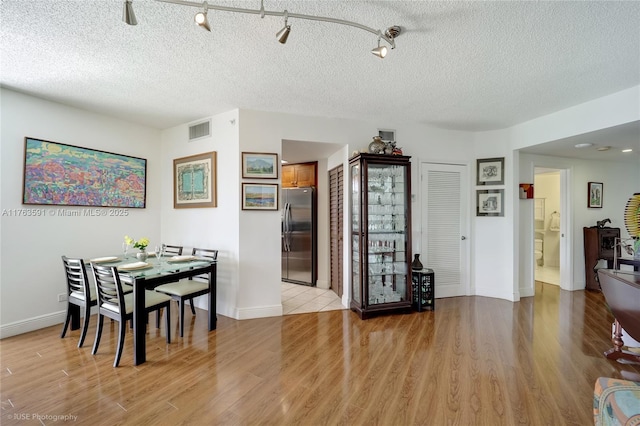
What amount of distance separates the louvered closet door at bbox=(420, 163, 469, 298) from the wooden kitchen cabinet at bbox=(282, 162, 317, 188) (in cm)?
191

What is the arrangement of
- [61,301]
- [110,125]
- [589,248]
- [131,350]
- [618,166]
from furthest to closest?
[618,166], [589,248], [110,125], [61,301], [131,350]

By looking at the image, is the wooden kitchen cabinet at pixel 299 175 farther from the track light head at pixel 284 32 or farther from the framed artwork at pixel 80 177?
the track light head at pixel 284 32

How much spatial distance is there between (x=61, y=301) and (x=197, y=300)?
4.81 feet

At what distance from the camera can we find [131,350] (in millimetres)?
2586

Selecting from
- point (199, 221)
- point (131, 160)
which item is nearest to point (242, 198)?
point (199, 221)

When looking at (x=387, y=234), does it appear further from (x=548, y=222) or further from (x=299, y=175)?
(x=548, y=222)

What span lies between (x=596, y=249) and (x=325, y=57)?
5.50 m

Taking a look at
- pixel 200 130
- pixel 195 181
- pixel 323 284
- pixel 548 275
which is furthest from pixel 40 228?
pixel 548 275

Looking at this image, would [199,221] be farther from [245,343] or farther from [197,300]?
[245,343]

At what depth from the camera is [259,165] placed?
3465mm

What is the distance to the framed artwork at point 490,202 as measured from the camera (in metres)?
4.16

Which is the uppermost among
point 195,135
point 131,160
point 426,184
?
point 195,135

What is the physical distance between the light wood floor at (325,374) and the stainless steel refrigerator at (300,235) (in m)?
1.71

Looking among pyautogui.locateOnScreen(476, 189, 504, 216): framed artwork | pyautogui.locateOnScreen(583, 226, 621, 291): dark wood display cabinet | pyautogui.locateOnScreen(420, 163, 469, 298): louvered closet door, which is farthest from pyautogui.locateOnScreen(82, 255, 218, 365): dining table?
pyautogui.locateOnScreen(583, 226, 621, 291): dark wood display cabinet
